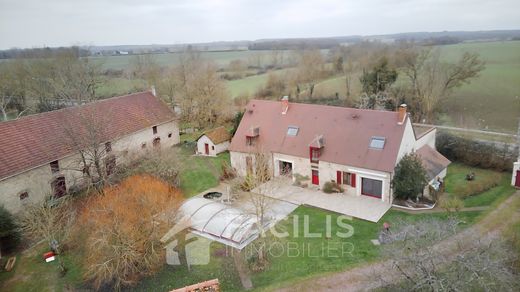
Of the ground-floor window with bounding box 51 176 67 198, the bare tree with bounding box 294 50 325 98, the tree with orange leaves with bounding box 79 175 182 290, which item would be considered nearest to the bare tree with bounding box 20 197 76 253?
the tree with orange leaves with bounding box 79 175 182 290

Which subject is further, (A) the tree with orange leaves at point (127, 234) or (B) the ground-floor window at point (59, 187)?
(B) the ground-floor window at point (59, 187)

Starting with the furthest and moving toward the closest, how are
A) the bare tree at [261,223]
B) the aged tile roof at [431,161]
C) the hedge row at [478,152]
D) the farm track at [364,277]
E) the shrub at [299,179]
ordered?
1. the hedge row at [478,152]
2. the shrub at [299,179]
3. the aged tile roof at [431,161]
4. the bare tree at [261,223]
5. the farm track at [364,277]

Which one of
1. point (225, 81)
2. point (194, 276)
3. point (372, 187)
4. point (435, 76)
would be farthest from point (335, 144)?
point (225, 81)

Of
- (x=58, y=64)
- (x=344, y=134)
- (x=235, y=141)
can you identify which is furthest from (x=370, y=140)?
(x=58, y=64)

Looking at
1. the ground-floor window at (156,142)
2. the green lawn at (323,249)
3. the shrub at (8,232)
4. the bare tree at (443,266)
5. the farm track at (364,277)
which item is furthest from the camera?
the ground-floor window at (156,142)

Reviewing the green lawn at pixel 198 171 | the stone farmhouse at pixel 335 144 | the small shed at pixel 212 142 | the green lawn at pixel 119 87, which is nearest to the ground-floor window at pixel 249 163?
the stone farmhouse at pixel 335 144

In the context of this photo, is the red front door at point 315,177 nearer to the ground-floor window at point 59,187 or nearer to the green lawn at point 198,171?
the green lawn at point 198,171

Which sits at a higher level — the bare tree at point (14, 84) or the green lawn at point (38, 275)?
the bare tree at point (14, 84)

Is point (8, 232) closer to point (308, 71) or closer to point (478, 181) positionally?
point (478, 181)
